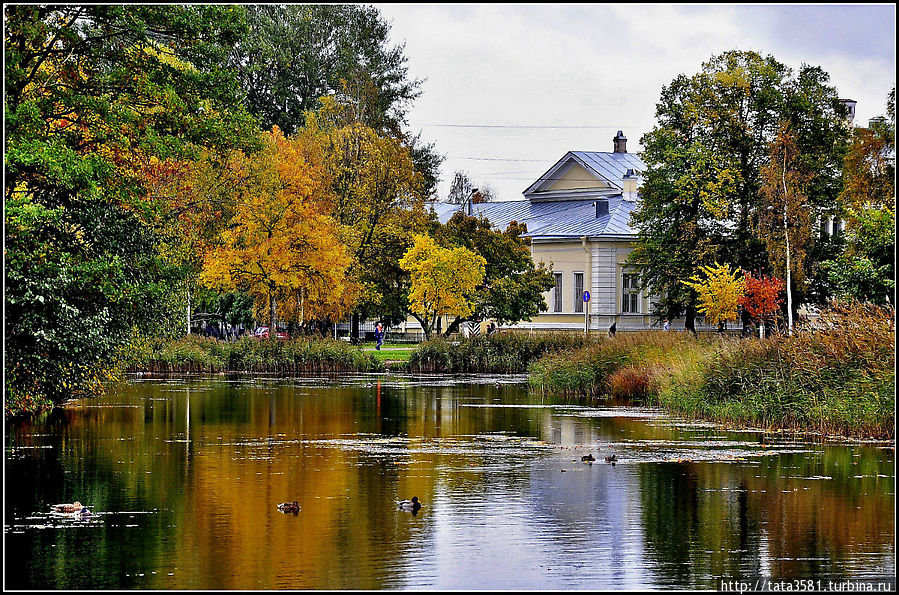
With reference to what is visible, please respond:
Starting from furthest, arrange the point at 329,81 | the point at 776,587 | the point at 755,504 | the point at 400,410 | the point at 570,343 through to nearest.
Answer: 1. the point at 329,81
2. the point at 570,343
3. the point at 400,410
4. the point at 755,504
5. the point at 776,587

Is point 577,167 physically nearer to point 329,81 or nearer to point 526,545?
point 329,81

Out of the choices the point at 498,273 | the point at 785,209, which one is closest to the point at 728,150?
the point at 785,209

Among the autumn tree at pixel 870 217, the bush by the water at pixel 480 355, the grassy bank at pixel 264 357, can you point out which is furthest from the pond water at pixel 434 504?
the bush by the water at pixel 480 355

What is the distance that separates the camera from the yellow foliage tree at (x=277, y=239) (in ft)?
169

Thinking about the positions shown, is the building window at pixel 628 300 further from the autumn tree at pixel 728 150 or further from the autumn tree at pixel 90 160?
the autumn tree at pixel 90 160

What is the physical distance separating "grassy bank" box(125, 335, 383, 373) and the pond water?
2030 centimetres

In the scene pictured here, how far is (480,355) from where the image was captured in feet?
168

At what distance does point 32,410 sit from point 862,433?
1800 centimetres

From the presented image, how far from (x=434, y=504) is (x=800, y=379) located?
12479 mm

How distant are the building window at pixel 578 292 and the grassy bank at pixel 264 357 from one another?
865 inches

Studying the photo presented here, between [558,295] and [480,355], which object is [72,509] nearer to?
[480,355]

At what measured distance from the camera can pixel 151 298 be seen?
28.1m

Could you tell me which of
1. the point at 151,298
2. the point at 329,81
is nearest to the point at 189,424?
the point at 151,298

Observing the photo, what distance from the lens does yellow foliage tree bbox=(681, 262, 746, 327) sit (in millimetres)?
51781
